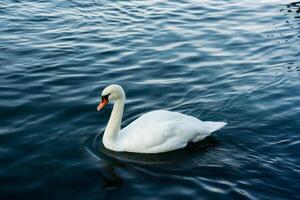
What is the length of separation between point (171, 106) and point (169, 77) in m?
2.16

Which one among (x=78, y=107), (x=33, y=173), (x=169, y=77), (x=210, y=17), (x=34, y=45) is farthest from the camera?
(x=210, y=17)

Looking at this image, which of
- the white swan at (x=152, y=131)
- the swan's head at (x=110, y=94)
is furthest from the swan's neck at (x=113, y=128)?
the swan's head at (x=110, y=94)

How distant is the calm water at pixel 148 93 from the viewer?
30.2 feet

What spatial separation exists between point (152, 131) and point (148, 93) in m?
3.36

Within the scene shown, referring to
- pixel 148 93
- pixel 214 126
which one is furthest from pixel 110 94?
pixel 148 93

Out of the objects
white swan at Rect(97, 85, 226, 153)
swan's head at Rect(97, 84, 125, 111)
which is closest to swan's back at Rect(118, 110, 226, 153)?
white swan at Rect(97, 85, 226, 153)

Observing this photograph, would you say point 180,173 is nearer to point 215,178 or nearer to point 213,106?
point 215,178

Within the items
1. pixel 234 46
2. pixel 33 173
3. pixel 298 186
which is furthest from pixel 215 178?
pixel 234 46

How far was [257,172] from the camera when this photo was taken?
9375 millimetres

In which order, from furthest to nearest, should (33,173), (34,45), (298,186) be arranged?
1. (34,45)
2. (33,173)
3. (298,186)

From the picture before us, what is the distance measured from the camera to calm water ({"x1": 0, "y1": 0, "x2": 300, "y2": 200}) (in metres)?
9.22

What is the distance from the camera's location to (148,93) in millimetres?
13508

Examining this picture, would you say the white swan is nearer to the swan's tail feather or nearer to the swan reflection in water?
the swan's tail feather

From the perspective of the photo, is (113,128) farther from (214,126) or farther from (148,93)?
(148,93)
